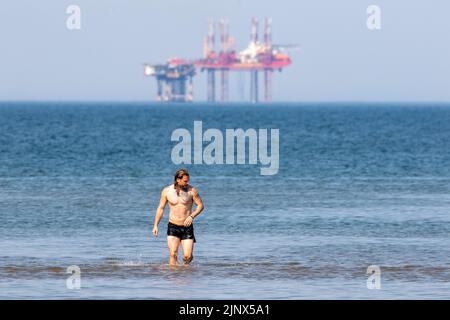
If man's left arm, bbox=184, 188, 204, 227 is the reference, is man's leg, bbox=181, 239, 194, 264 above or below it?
below

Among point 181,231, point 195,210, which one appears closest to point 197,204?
point 195,210

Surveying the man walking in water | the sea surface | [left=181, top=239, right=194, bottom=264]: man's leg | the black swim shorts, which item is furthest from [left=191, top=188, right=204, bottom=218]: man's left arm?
the sea surface

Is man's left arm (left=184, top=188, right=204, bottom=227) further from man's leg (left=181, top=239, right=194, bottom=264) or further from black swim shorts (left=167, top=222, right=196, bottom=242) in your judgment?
man's leg (left=181, top=239, right=194, bottom=264)

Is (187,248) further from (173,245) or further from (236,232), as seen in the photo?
(236,232)

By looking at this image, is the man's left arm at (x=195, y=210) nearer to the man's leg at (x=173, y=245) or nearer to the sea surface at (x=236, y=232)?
the man's leg at (x=173, y=245)

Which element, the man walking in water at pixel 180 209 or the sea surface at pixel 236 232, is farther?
the man walking in water at pixel 180 209

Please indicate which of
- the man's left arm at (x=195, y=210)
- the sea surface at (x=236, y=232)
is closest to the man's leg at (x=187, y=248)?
the sea surface at (x=236, y=232)

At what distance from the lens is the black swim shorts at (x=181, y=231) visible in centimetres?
1966

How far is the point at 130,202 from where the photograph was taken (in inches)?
1312

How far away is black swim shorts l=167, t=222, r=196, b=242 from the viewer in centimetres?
1966

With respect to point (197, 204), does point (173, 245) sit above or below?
below

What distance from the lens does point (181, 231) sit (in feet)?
64.6
